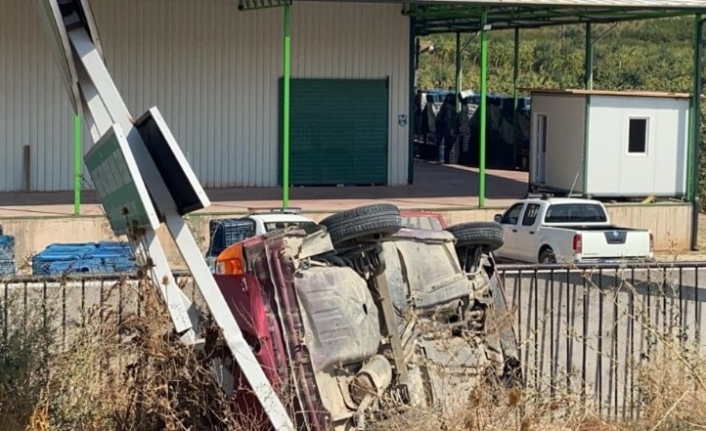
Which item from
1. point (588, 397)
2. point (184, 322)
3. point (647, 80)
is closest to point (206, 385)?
point (184, 322)

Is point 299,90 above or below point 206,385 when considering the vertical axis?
above

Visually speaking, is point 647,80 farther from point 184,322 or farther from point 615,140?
point 184,322

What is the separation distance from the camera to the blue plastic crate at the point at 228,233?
773 inches

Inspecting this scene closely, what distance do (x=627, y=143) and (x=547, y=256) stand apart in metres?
6.60

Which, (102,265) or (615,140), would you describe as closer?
(102,265)

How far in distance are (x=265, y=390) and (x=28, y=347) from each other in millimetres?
1957

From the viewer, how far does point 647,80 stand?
60.7 m

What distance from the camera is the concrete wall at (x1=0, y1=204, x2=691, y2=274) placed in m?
24.3

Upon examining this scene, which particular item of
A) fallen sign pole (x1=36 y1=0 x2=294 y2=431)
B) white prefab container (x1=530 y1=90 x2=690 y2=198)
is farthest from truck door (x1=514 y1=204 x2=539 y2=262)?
fallen sign pole (x1=36 y1=0 x2=294 y2=431)

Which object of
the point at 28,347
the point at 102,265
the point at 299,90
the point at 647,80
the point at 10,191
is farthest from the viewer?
the point at 647,80

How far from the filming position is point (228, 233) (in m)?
20.0

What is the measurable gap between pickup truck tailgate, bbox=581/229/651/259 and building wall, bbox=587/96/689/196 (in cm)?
591

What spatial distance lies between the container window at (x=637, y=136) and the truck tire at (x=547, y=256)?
6.41 m

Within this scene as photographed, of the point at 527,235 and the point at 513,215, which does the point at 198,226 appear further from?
the point at 527,235
